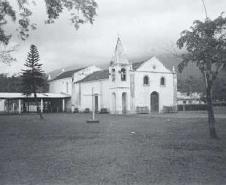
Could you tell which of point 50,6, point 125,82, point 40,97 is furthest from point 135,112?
point 50,6

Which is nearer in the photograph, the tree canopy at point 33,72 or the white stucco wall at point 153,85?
the tree canopy at point 33,72

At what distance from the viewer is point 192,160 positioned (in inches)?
416

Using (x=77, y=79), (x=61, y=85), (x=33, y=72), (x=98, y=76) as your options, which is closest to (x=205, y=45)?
(x=33, y=72)

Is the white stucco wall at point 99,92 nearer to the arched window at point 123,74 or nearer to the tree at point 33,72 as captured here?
the arched window at point 123,74

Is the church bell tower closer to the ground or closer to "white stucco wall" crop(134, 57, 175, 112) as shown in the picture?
"white stucco wall" crop(134, 57, 175, 112)

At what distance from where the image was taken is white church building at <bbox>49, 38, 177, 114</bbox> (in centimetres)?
4822

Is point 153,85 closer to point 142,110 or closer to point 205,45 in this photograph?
point 142,110

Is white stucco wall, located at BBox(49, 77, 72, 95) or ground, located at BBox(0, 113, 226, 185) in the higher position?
white stucco wall, located at BBox(49, 77, 72, 95)

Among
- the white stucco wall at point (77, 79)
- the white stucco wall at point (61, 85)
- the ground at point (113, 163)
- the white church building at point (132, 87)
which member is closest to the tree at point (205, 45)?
the ground at point (113, 163)

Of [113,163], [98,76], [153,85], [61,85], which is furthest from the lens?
[61,85]

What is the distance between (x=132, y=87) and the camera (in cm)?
4884

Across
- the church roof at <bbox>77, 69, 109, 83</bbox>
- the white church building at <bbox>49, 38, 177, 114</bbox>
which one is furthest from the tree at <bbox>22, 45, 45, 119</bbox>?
the church roof at <bbox>77, 69, 109, 83</bbox>

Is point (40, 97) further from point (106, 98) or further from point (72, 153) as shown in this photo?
point (72, 153)

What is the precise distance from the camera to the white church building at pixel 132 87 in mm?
48219
